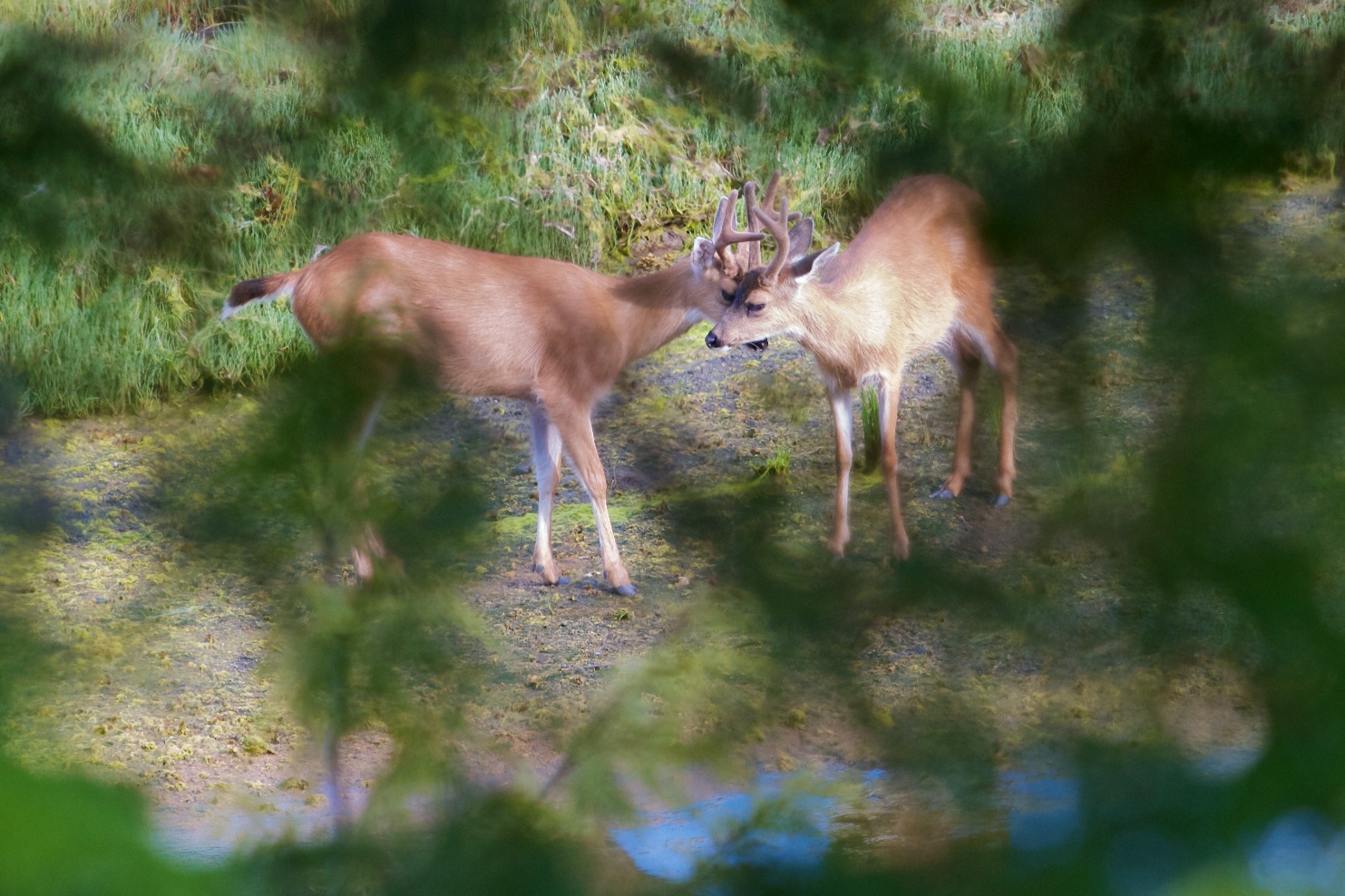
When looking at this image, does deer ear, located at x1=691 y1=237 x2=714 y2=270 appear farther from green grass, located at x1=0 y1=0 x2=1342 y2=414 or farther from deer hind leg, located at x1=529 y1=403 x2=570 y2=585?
green grass, located at x1=0 y1=0 x2=1342 y2=414

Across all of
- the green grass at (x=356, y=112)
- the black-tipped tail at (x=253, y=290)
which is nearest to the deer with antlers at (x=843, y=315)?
the black-tipped tail at (x=253, y=290)

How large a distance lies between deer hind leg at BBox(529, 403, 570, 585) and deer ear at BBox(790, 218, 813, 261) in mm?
511

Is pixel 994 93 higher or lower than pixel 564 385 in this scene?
higher

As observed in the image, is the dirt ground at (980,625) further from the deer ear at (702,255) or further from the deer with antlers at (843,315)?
the deer ear at (702,255)

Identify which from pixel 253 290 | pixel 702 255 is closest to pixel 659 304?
pixel 702 255

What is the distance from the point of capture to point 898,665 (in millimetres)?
489

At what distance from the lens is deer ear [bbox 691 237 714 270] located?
→ 2.36 m

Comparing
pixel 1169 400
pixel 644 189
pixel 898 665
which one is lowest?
pixel 644 189

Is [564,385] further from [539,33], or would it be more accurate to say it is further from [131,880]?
[131,880]

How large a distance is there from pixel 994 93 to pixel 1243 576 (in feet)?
0.52

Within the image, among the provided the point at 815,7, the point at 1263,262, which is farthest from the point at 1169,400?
the point at 815,7

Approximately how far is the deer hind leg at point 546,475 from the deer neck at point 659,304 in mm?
205

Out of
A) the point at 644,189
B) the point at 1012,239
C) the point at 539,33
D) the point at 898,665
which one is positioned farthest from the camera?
the point at 644,189

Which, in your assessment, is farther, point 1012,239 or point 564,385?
point 564,385
